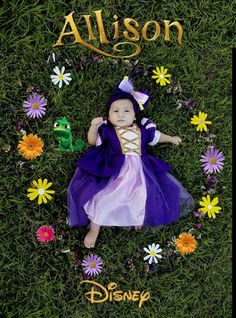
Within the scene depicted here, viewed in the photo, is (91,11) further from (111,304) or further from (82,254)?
(111,304)

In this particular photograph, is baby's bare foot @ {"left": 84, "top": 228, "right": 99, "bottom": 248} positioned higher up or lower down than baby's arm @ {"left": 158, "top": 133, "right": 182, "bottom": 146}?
lower down

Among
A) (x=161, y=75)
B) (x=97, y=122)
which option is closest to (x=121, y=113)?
(x=97, y=122)

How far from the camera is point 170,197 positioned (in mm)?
1183

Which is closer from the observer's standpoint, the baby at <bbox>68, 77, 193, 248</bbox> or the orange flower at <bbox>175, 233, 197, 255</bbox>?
the baby at <bbox>68, 77, 193, 248</bbox>

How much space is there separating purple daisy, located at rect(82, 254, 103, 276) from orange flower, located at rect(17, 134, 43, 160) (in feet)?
1.00

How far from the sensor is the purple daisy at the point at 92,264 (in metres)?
1.22

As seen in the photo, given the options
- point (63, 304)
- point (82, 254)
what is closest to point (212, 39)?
point (82, 254)

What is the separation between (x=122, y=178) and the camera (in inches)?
44.8

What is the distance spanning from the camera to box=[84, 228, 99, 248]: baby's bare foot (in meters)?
1.19

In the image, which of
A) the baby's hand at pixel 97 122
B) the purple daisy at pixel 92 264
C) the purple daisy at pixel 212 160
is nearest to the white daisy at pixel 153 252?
the purple daisy at pixel 92 264

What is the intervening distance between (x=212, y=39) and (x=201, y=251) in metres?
0.58

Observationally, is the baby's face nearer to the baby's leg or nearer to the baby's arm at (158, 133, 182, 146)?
the baby's arm at (158, 133, 182, 146)

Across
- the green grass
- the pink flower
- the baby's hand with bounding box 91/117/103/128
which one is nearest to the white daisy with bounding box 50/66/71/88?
the green grass

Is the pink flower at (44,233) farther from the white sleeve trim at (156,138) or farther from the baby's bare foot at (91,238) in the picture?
the white sleeve trim at (156,138)
